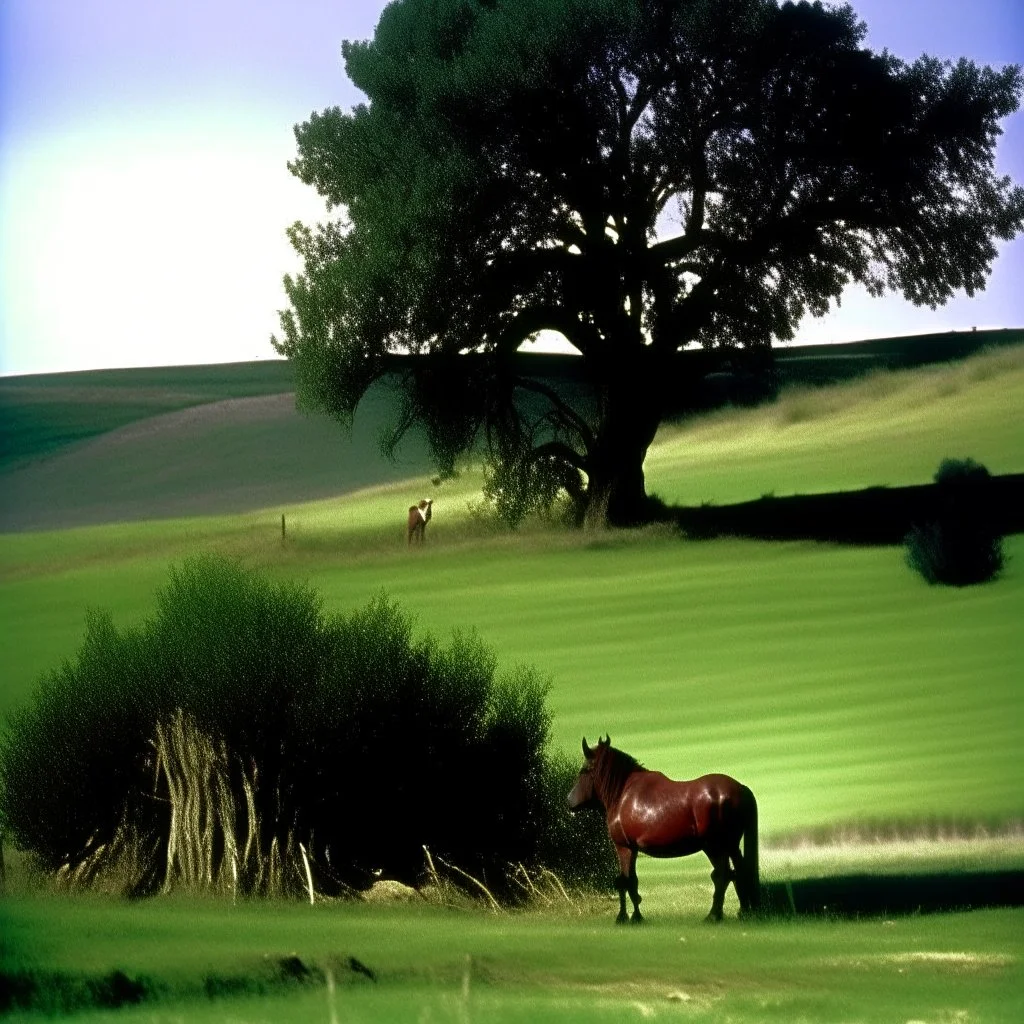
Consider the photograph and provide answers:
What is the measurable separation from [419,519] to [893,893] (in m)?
2.04

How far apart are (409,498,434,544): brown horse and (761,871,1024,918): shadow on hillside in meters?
1.69

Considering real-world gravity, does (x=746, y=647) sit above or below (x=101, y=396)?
below

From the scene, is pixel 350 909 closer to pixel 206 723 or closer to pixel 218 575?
pixel 206 723

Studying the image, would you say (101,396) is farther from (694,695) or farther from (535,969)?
(535,969)

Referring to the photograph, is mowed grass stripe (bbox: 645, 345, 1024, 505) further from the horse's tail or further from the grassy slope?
the horse's tail

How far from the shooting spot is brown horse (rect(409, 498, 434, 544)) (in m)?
6.15

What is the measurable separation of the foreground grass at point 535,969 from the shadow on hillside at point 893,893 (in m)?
0.18

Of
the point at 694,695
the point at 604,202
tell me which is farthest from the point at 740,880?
the point at 604,202

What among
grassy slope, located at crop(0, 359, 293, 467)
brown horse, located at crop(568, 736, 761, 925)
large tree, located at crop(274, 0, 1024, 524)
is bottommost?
brown horse, located at crop(568, 736, 761, 925)

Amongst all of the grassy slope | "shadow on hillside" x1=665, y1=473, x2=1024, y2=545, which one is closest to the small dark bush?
"shadow on hillside" x1=665, y1=473, x2=1024, y2=545

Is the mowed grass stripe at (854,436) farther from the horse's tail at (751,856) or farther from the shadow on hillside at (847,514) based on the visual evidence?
the horse's tail at (751,856)

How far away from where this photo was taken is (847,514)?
6.32m

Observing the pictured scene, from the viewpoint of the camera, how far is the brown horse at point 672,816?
4.77 metres

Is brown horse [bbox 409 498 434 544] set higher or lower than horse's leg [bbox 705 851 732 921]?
higher
